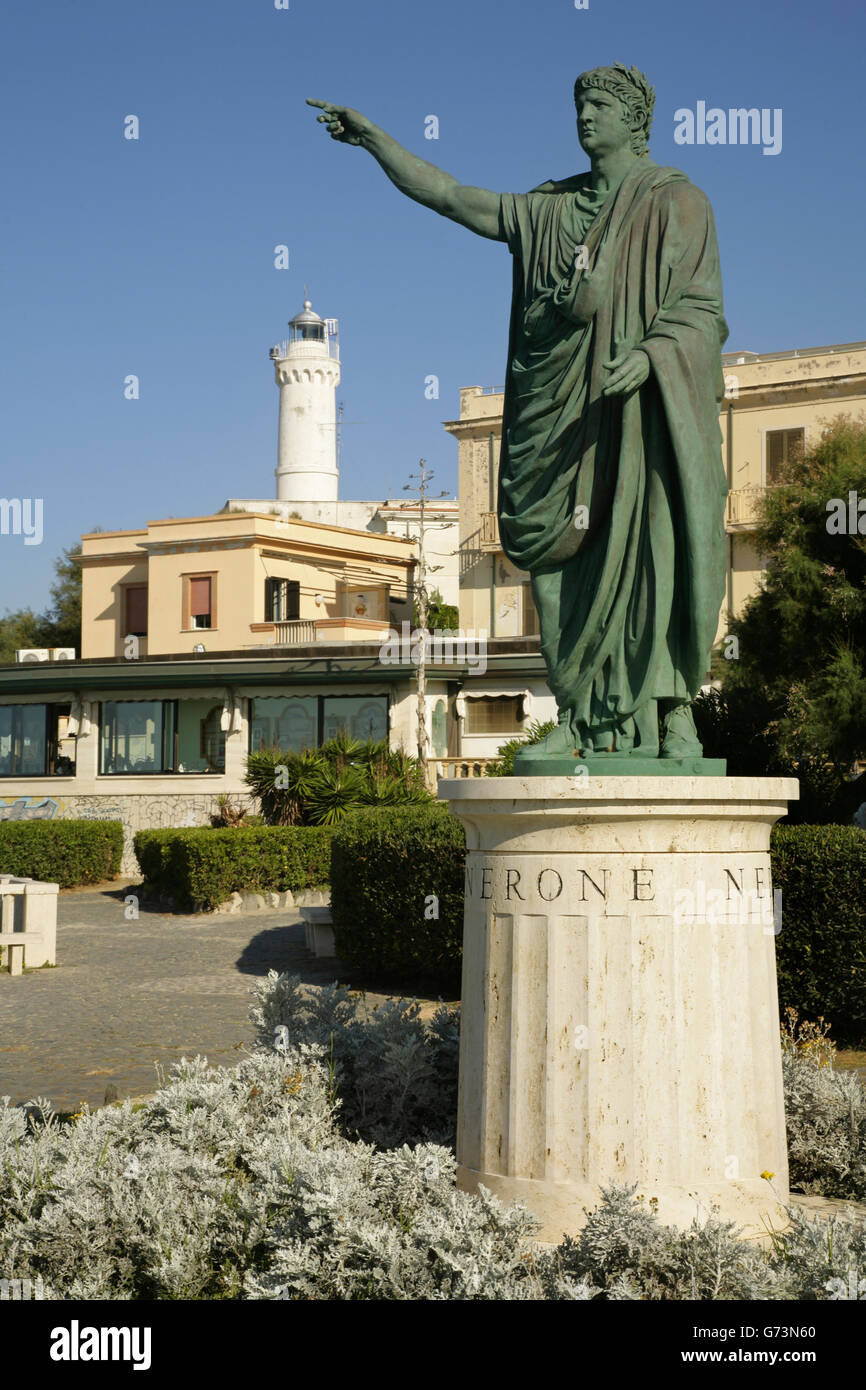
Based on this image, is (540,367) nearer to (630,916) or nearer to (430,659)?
(630,916)

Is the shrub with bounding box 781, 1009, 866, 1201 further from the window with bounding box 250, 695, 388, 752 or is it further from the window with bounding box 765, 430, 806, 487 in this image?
the window with bounding box 765, 430, 806, 487

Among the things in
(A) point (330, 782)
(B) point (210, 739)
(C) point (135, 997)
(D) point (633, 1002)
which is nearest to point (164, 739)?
(B) point (210, 739)

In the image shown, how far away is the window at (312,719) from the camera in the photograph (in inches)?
1141

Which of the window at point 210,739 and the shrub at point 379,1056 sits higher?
the window at point 210,739

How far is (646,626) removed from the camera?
205 inches

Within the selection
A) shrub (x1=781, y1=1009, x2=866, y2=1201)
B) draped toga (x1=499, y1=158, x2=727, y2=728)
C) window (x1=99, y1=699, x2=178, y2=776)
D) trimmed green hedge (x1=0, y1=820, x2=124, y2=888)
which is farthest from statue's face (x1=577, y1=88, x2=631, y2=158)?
window (x1=99, y1=699, x2=178, y2=776)

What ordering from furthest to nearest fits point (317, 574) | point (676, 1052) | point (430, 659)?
point (317, 574), point (430, 659), point (676, 1052)

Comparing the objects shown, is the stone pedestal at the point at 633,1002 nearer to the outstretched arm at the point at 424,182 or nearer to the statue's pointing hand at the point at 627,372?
the statue's pointing hand at the point at 627,372

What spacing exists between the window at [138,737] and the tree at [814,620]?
14540 millimetres

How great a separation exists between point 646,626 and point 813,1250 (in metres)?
2.22

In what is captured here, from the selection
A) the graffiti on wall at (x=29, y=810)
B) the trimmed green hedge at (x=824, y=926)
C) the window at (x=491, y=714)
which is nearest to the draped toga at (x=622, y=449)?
the trimmed green hedge at (x=824, y=926)

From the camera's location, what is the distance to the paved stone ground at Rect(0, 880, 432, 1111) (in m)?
9.70
